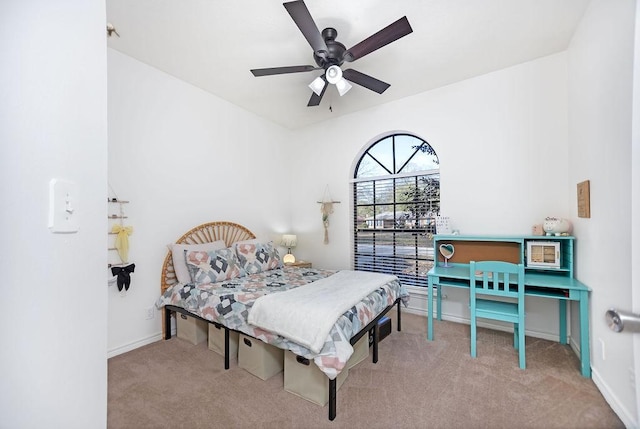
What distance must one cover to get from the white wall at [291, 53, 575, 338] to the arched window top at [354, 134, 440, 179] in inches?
7.5

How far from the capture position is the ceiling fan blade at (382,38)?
1.83 meters

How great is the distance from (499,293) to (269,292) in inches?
80.0

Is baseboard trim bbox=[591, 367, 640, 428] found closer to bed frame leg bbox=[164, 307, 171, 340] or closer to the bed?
the bed

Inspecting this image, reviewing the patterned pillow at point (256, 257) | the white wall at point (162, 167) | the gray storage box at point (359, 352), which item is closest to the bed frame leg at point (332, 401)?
the gray storage box at point (359, 352)

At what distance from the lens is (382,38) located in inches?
77.5

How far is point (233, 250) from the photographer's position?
3178 mm

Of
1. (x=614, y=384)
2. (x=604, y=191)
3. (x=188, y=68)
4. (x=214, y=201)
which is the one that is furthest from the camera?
(x=214, y=201)

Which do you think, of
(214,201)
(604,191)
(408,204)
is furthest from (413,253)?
(214,201)

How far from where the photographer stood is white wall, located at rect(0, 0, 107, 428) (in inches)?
22.8

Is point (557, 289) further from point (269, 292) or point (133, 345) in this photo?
point (133, 345)

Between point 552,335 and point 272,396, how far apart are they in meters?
2.83

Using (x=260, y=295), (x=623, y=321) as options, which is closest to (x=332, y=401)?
(x=260, y=295)

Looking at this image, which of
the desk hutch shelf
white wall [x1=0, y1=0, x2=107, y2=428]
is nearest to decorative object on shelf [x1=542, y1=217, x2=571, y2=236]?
the desk hutch shelf

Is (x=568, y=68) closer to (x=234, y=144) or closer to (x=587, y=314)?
(x=587, y=314)
